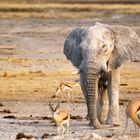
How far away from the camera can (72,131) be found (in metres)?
16.3

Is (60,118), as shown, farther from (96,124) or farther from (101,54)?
(101,54)

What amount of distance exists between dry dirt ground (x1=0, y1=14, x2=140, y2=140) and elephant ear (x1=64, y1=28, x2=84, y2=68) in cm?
128

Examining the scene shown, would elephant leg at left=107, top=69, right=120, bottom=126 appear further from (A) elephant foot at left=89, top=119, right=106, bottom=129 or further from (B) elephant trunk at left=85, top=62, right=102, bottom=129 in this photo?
(B) elephant trunk at left=85, top=62, right=102, bottom=129

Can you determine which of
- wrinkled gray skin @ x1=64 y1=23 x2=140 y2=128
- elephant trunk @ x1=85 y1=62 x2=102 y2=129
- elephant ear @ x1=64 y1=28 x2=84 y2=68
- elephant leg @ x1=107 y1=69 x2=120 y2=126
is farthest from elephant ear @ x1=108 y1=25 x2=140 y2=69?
elephant trunk @ x1=85 y1=62 x2=102 y2=129

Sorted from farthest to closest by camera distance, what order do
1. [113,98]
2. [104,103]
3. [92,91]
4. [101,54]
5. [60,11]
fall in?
1. [60,11]
2. [104,103]
3. [113,98]
4. [101,54]
5. [92,91]

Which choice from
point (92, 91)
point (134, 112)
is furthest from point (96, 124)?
point (134, 112)

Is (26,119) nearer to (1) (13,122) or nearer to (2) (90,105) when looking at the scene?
(1) (13,122)

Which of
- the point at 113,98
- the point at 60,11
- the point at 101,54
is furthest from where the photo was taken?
the point at 60,11

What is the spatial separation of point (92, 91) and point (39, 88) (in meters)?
8.50

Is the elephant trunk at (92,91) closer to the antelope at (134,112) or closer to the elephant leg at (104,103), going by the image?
the antelope at (134,112)

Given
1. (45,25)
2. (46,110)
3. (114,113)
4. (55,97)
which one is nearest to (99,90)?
(114,113)

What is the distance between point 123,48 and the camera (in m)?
17.2

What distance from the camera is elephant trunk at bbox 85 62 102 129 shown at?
15.7m

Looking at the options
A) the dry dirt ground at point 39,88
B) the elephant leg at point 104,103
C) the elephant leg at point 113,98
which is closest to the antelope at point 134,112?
the dry dirt ground at point 39,88
